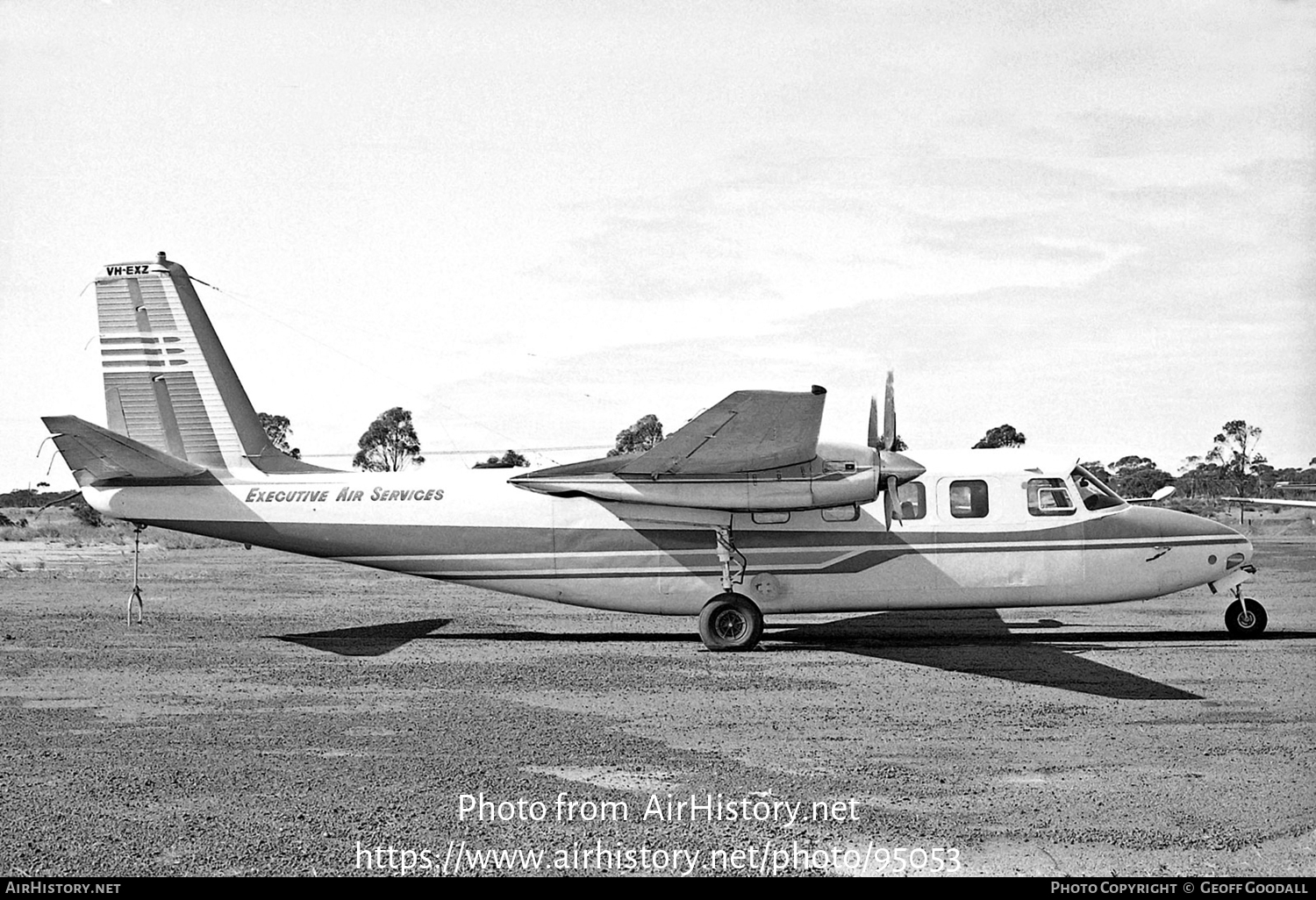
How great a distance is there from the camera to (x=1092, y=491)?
619 inches

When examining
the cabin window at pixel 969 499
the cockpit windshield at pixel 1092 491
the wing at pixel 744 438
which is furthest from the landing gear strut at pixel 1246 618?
the wing at pixel 744 438

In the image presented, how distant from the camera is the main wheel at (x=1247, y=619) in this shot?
15406mm

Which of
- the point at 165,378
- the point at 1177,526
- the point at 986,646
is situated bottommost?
the point at 986,646

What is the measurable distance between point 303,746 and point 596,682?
3.94 m

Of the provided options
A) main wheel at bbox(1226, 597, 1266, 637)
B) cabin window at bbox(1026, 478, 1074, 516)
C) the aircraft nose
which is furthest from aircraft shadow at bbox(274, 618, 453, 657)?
main wheel at bbox(1226, 597, 1266, 637)

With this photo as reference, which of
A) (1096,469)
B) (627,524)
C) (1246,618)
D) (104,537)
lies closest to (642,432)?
(627,524)

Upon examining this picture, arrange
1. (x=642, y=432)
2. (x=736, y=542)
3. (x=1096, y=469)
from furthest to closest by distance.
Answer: (x=1096, y=469) → (x=642, y=432) → (x=736, y=542)

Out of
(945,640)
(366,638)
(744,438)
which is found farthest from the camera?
(945,640)

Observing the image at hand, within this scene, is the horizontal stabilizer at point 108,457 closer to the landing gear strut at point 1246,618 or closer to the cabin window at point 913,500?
the cabin window at point 913,500

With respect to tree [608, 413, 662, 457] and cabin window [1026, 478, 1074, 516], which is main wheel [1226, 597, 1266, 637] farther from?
tree [608, 413, 662, 457]

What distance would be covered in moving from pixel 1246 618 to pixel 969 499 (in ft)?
13.6

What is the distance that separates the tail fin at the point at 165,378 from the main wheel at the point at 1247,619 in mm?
12964

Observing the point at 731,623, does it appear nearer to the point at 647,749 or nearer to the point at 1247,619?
the point at 647,749

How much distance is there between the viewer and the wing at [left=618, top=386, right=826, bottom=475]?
501 inches
